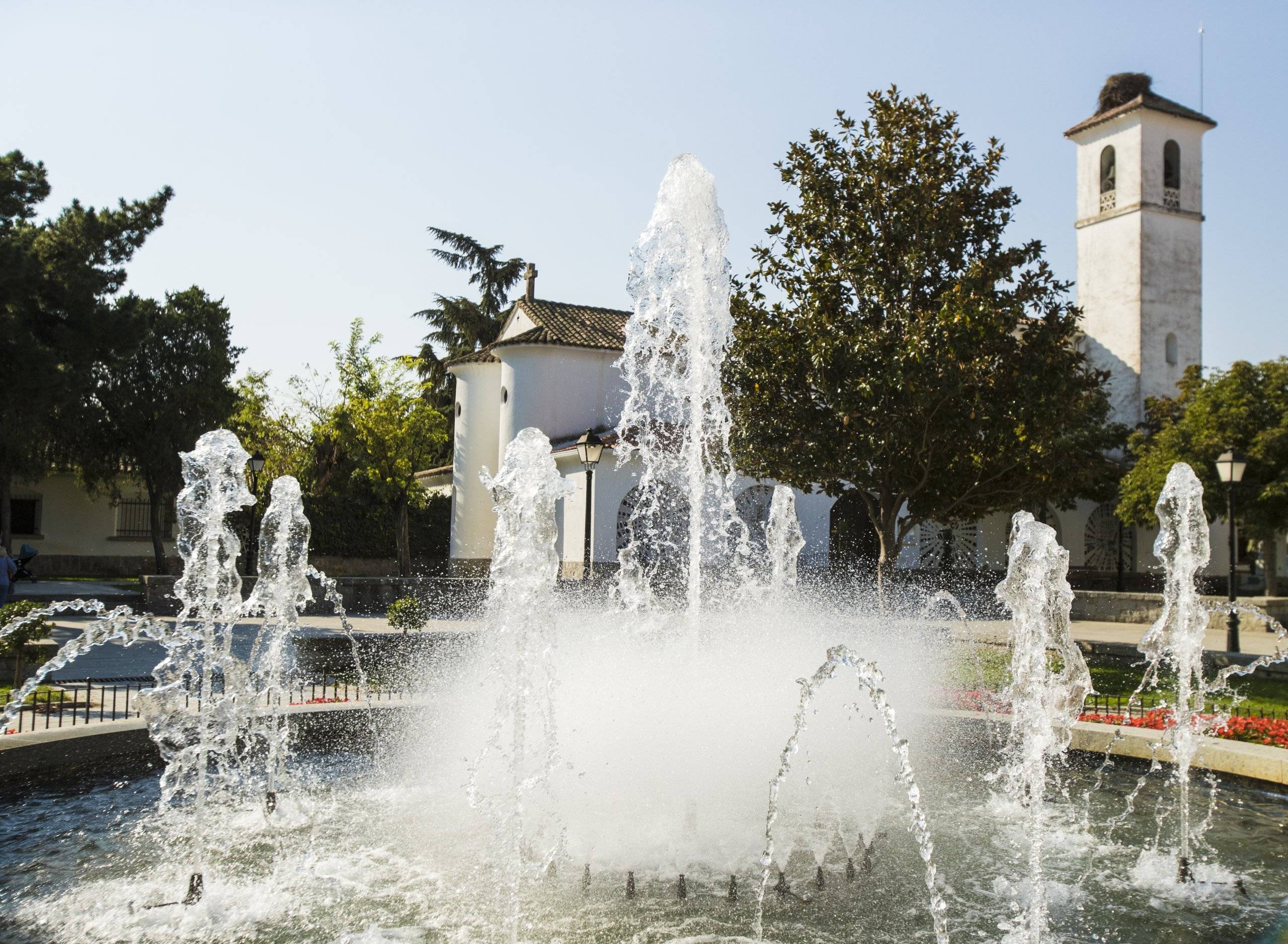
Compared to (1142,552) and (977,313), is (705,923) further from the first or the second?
(1142,552)

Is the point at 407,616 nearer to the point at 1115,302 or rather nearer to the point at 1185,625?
the point at 1185,625

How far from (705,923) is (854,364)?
9834mm

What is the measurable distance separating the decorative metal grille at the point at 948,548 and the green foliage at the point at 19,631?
24510mm

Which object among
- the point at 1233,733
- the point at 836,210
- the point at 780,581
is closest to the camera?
the point at 1233,733

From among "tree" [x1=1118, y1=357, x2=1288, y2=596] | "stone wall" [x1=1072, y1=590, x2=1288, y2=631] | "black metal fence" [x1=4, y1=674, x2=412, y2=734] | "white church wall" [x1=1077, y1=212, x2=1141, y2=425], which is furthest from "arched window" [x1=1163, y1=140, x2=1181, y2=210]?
"black metal fence" [x1=4, y1=674, x2=412, y2=734]

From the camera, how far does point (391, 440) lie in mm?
29312

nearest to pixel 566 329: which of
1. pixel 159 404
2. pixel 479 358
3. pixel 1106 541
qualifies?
pixel 479 358

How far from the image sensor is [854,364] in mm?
13508

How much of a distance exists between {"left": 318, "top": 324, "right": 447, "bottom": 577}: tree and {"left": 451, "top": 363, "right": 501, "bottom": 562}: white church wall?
2.84 ft

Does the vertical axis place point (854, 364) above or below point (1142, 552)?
above

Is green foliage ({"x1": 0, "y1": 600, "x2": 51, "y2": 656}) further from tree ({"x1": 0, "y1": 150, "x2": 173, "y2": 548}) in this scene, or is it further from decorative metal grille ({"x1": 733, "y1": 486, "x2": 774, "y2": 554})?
decorative metal grille ({"x1": 733, "y1": 486, "x2": 774, "y2": 554})

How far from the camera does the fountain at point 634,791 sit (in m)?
4.77

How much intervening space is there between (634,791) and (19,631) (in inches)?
260

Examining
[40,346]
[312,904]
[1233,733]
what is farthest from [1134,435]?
[312,904]
